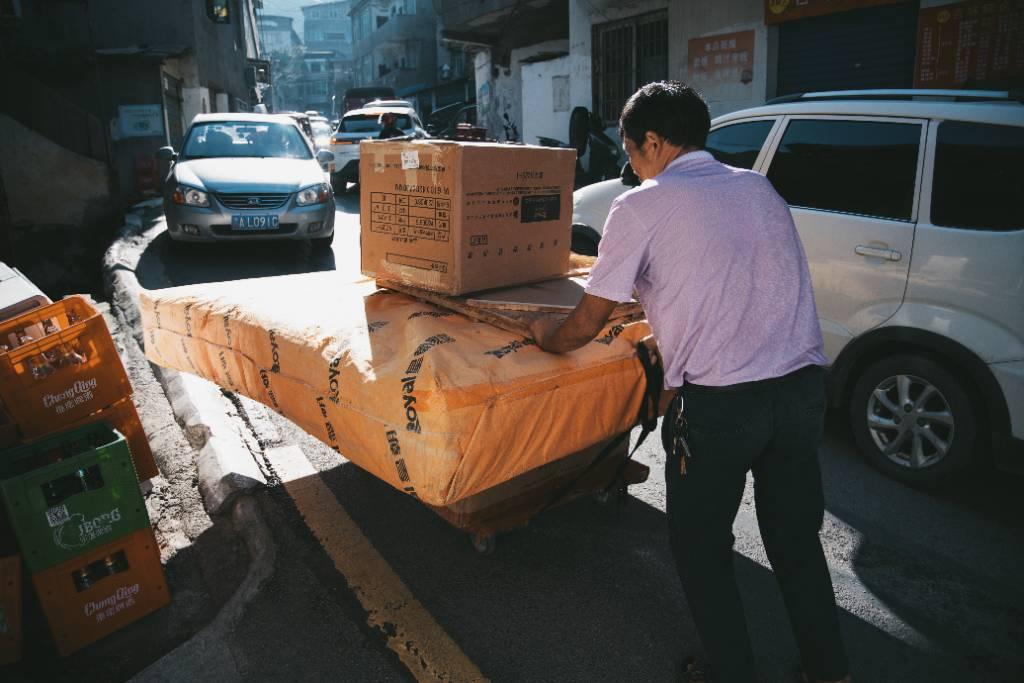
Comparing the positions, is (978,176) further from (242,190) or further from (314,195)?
(242,190)

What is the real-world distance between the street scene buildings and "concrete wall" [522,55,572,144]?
13.0 metres

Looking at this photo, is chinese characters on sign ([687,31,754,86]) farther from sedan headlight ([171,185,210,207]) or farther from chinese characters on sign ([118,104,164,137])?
chinese characters on sign ([118,104,164,137])

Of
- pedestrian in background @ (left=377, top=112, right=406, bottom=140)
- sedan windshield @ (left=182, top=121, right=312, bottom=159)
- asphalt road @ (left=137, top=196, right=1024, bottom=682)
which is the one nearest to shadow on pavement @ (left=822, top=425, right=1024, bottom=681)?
asphalt road @ (left=137, top=196, right=1024, bottom=682)

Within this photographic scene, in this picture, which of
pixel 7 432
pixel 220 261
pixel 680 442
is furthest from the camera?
pixel 220 261

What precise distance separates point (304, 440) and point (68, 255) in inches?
255

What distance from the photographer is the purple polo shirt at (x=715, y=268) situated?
191cm

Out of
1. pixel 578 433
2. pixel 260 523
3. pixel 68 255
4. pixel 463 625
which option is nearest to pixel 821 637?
pixel 578 433

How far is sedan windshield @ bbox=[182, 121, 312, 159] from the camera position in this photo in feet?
30.0

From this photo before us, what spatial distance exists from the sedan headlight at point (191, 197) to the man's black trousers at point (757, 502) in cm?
721

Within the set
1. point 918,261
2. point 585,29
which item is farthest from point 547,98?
point 918,261

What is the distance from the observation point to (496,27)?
2111 centimetres

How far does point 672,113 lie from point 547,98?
16529mm

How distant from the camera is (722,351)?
1.94 m

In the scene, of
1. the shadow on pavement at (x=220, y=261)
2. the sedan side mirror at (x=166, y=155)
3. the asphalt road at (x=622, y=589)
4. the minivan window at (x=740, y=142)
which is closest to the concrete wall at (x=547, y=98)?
the shadow on pavement at (x=220, y=261)
